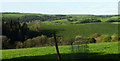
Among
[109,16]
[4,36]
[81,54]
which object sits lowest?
[109,16]

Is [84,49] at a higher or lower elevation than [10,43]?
higher

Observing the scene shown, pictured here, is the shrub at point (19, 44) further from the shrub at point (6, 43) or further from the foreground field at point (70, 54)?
the foreground field at point (70, 54)

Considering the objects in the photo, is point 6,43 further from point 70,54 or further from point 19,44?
point 70,54

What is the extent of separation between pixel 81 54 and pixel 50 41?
2006 centimetres

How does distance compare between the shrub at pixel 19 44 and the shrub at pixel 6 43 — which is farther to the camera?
the shrub at pixel 19 44

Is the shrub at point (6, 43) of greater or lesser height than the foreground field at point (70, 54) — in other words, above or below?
below

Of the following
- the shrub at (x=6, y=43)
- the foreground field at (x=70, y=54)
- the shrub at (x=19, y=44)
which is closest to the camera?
the foreground field at (x=70, y=54)

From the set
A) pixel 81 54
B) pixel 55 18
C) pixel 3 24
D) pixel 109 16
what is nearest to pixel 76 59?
pixel 81 54

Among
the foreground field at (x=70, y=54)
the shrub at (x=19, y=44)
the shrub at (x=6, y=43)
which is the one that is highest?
the foreground field at (x=70, y=54)

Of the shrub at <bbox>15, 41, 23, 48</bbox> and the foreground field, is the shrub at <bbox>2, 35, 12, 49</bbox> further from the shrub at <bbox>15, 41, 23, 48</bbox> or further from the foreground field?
→ the foreground field

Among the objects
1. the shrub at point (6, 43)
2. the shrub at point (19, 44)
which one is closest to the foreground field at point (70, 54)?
the shrub at point (6, 43)

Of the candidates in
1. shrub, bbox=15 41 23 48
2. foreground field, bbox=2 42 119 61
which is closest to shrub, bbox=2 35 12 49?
shrub, bbox=15 41 23 48

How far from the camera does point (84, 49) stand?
2573cm

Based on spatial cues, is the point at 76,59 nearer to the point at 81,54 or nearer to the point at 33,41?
the point at 81,54
